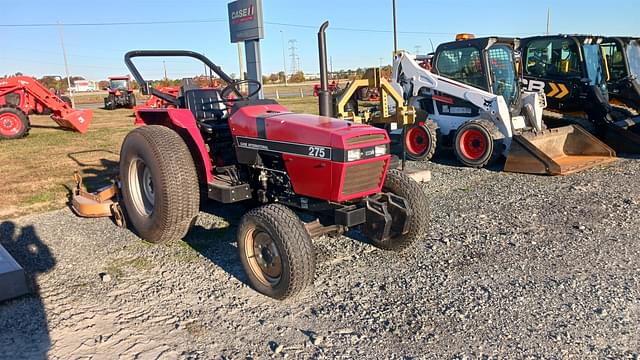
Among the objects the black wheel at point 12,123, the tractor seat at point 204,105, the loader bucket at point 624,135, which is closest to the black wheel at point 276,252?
the tractor seat at point 204,105

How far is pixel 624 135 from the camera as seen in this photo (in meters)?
8.55

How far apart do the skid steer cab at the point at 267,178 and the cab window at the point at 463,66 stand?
4.54 meters

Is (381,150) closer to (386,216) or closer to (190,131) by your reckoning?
(386,216)

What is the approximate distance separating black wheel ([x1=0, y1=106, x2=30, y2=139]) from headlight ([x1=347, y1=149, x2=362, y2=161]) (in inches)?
500

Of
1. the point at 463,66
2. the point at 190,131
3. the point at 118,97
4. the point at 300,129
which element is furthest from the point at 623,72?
the point at 118,97

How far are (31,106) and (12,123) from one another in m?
1.56

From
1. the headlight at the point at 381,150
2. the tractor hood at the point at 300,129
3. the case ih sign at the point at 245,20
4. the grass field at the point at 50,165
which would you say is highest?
the case ih sign at the point at 245,20

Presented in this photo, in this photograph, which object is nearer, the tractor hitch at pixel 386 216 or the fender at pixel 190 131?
the tractor hitch at pixel 386 216

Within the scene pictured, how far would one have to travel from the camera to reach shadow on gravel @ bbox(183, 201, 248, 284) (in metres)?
4.18

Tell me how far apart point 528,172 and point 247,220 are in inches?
201

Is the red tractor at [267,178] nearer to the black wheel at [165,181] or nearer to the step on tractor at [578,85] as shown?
the black wheel at [165,181]

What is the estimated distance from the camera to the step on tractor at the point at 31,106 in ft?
43.8

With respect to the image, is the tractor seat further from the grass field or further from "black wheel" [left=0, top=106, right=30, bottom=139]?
"black wheel" [left=0, top=106, right=30, bottom=139]

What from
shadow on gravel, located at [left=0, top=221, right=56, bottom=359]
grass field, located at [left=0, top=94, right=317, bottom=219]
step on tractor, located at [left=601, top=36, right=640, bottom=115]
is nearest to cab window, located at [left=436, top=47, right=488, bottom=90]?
step on tractor, located at [left=601, top=36, right=640, bottom=115]
